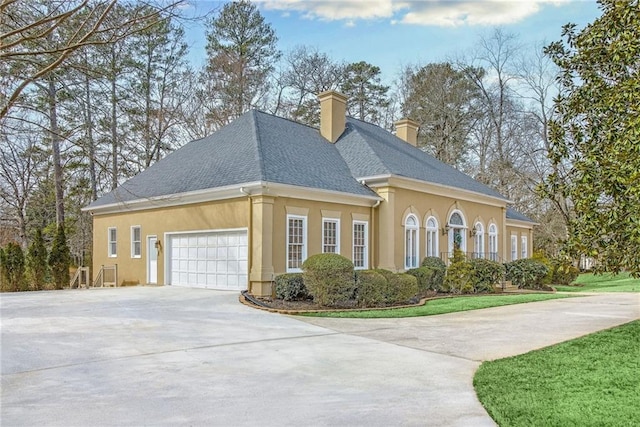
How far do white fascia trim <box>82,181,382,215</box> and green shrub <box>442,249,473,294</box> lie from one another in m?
3.75

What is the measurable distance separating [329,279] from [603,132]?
7142mm

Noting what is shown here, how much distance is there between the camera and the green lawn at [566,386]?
14.8ft

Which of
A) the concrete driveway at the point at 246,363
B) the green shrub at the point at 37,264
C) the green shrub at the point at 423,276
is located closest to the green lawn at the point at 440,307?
the concrete driveway at the point at 246,363

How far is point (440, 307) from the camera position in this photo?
1328 cm

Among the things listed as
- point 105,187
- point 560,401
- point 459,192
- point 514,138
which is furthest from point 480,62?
point 560,401

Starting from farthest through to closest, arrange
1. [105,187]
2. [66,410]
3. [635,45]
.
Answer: [105,187] → [635,45] → [66,410]

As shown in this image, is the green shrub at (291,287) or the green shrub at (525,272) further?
the green shrub at (525,272)

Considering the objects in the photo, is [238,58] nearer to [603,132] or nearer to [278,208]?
[278,208]

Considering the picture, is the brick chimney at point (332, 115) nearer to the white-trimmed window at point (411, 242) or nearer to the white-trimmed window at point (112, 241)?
the white-trimmed window at point (411, 242)

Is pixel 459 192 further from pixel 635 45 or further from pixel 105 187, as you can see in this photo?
pixel 105 187

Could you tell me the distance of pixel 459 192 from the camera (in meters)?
21.2

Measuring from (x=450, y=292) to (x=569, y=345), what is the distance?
32.4ft

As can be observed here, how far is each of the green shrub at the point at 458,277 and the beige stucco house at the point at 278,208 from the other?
1.57 m

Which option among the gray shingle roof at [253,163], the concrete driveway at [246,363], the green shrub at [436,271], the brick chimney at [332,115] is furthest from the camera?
the brick chimney at [332,115]
